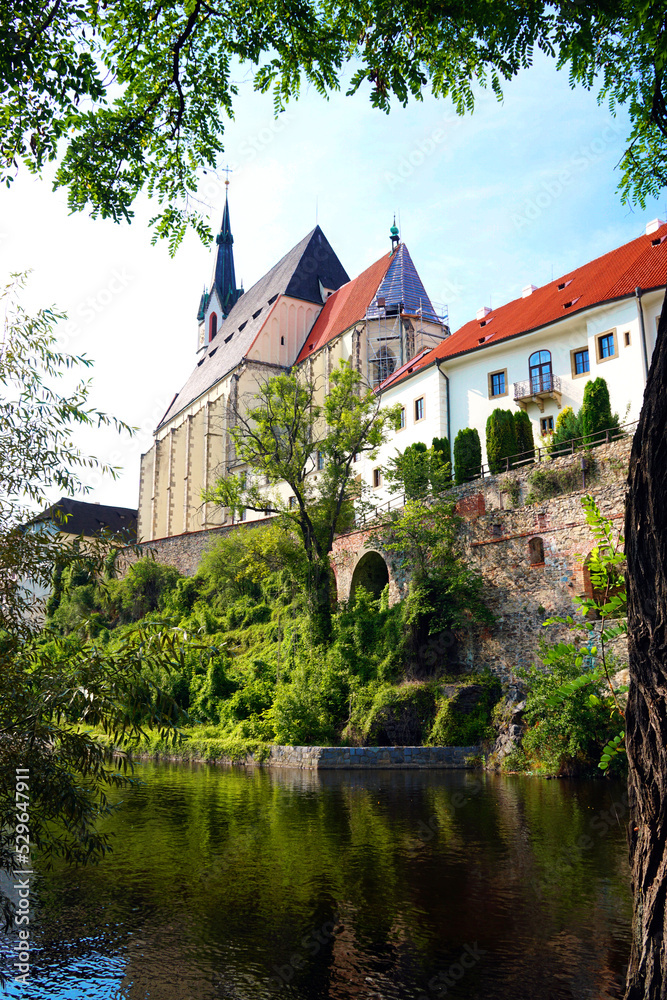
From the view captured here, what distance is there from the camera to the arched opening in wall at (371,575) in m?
29.8

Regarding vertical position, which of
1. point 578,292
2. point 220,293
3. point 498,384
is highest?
point 220,293

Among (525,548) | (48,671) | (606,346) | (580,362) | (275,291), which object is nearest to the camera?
(48,671)

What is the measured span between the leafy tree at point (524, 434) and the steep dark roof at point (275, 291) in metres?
34.3

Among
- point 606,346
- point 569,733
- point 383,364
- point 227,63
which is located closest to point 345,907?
point 227,63

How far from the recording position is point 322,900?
8234 mm

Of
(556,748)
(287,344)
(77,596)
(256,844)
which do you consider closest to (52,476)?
(256,844)

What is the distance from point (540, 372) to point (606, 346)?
10.3ft

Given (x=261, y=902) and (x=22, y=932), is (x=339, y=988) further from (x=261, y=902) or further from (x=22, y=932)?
(x=22, y=932)

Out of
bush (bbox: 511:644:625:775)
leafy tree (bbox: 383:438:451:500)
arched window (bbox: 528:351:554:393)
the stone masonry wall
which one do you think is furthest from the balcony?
bush (bbox: 511:644:625:775)

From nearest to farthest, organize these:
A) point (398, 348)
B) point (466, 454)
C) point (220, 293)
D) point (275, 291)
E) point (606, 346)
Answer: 1. point (606, 346)
2. point (466, 454)
3. point (398, 348)
4. point (275, 291)
5. point (220, 293)

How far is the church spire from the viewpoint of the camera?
83188 mm

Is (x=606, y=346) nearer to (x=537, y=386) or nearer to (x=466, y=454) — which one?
(x=537, y=386)

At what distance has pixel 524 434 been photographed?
29000 millimetres

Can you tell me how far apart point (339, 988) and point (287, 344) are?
57020 millimetres
